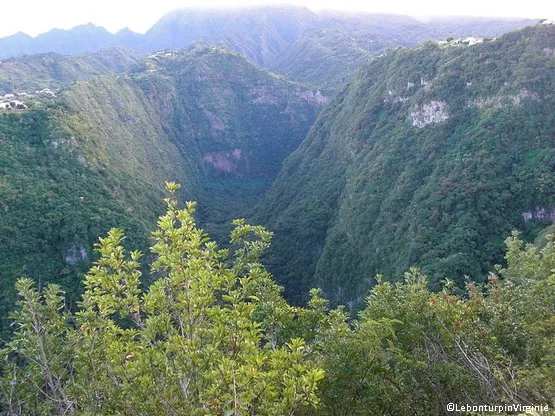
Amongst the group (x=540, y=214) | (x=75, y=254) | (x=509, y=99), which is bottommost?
(x=75, y=254)

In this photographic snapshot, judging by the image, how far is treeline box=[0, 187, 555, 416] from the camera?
9.93 metres

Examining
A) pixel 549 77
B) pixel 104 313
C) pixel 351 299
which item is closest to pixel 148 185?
pixel 351 299

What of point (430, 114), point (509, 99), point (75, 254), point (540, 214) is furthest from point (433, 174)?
point (75, 254)

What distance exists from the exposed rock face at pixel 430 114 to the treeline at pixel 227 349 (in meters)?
95.9

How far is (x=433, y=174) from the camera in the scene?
96.0 meters

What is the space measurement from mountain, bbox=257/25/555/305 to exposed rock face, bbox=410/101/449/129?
0.92 ft

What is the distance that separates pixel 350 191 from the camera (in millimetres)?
120500

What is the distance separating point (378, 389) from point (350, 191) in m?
109

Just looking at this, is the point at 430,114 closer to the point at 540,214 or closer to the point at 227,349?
the point at 540,214

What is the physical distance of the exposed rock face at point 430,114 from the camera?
347ft

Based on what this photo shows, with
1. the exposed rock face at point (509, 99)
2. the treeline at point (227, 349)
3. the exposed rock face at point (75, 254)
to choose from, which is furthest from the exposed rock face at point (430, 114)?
the treeline at point (227, 349)

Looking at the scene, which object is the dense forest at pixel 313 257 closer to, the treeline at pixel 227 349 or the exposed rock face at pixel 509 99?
the treeline at pixel 227 349

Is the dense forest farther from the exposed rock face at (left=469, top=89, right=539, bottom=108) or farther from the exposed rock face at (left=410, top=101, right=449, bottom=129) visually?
the exposed rock face at (left=410, top=101, right=449, bottom=129)

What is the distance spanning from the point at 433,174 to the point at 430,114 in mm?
22231
